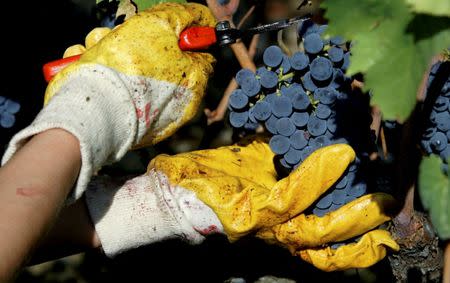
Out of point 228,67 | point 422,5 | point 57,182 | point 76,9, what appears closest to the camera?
point 422,5

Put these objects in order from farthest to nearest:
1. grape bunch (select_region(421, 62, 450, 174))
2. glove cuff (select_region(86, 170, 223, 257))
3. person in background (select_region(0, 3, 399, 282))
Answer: glove cuff (select_region(86, 170, 223, 257)), grape bunch (select_region(421, 62, 450, 174)), person in background (select_region(0, 3, 399, 282))

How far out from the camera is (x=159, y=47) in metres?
1.39

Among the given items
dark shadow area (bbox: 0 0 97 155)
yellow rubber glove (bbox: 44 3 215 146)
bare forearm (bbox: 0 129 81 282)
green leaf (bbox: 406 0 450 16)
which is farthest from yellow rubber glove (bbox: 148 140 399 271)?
dark shadow area (bbox: 0 0 97 155)

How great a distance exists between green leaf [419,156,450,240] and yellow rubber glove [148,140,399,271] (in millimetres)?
506

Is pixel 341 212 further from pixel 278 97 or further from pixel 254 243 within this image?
pixel 254 243

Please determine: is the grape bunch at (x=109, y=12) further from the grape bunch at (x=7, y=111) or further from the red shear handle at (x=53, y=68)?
the red shear handle at (x=53, y=68)

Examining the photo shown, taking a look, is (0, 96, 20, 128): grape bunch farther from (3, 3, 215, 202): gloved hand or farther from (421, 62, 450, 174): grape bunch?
(421, 62, 450, 174): grape bunch

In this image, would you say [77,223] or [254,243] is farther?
[254,243]

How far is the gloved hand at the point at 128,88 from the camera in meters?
1.21

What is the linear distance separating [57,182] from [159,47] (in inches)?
17.4

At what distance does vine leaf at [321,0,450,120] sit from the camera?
84 centimetres

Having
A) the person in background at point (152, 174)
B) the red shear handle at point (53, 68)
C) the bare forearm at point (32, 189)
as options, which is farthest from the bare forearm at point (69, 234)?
the bare forearm at point (32, 189)

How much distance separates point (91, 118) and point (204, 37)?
1.23 feet

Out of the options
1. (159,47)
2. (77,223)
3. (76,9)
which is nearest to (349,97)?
(159,47)
